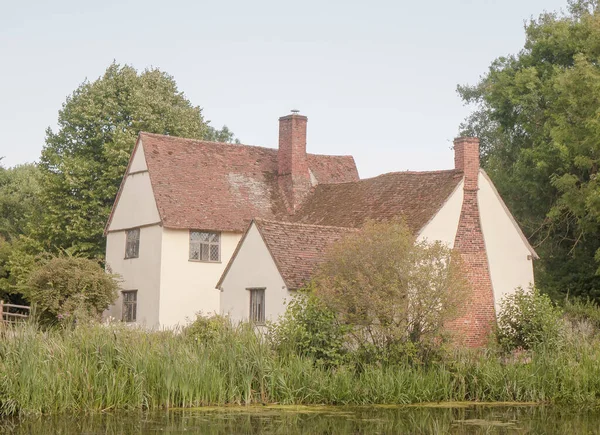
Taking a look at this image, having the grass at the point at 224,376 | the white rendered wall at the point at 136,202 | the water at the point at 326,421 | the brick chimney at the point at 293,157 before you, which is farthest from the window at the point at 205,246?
the water at the point at 326,421

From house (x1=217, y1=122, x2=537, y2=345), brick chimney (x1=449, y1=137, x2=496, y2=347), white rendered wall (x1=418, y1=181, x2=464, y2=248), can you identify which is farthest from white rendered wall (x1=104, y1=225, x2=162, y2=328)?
brick chimney (x1=449, y1=137, x2=496, y2=347)

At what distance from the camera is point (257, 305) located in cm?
2898

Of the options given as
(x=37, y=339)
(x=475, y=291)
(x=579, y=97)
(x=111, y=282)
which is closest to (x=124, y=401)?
(x=37, y=339)

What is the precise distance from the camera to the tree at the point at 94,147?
42.4 meters

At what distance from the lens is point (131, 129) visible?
1718 inches

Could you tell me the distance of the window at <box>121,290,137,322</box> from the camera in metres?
37.1

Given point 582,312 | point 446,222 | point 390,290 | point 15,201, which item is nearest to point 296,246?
point 446,222

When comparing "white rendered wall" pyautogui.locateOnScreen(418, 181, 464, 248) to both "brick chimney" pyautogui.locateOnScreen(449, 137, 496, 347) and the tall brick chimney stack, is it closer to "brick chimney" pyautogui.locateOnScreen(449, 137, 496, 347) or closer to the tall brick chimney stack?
"brick chimney" pyautogui.locateOnScreen(449, 137, 496, 347)

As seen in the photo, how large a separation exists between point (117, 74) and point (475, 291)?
23.1 meters

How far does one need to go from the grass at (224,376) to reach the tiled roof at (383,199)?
9.08m

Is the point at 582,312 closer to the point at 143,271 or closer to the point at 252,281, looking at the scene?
the point at 252,281

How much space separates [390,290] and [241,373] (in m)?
4.82

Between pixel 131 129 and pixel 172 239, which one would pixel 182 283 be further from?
pixel 131 129

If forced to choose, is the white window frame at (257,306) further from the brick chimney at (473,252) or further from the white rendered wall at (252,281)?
the brick chimney at (473,252)
